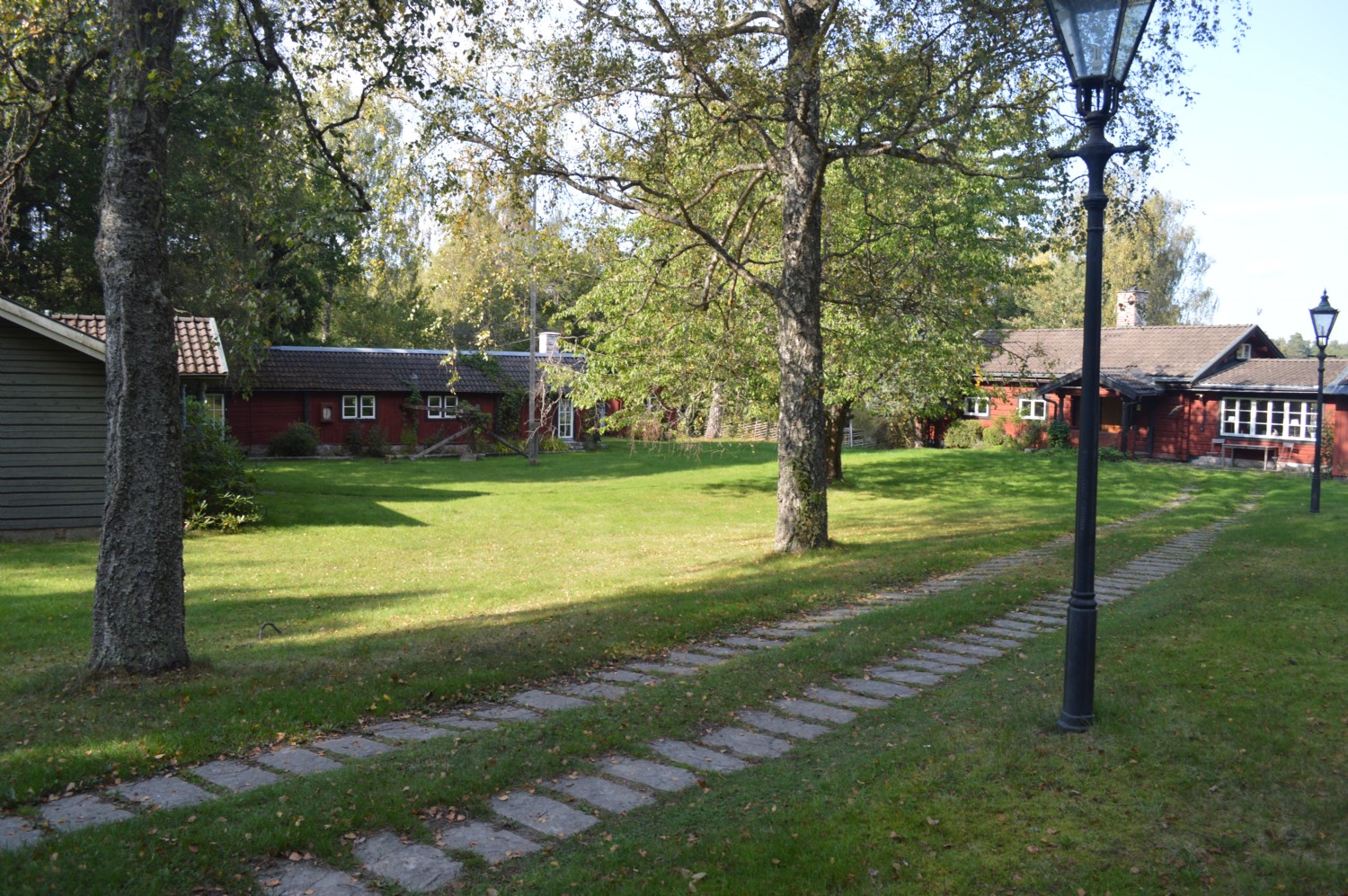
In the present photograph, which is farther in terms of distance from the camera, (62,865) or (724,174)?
(724,174)

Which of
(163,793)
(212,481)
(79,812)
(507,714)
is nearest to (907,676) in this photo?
(507,714)

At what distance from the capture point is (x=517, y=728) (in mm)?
6105

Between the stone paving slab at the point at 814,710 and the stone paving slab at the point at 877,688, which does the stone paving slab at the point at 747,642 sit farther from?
the stone paving slab at the point at 814,710

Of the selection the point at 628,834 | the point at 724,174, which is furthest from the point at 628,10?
the point at 628,834

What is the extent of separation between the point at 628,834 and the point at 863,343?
18.0 meters

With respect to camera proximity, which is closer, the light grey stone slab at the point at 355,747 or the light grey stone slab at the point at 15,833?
the light grey stone slab at the point at 15,833

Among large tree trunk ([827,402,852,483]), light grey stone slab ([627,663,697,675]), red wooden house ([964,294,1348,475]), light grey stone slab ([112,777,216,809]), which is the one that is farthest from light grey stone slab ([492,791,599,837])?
red wooden house ([964,294,1348,475])

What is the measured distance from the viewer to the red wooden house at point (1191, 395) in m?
33.0

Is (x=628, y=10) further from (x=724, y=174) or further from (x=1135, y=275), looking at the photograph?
(x=1135, y=275)

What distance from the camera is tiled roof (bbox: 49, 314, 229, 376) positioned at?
775 inches

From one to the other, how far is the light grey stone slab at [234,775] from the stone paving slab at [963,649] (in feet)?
18.3

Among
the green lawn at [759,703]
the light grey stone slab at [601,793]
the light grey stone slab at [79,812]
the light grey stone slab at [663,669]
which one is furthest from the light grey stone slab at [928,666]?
the light grey stone slab at [79,812]

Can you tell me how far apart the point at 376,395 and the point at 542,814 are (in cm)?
3665

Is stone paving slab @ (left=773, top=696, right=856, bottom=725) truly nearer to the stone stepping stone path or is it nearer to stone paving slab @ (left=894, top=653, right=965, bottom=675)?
the stone stepping stone path
